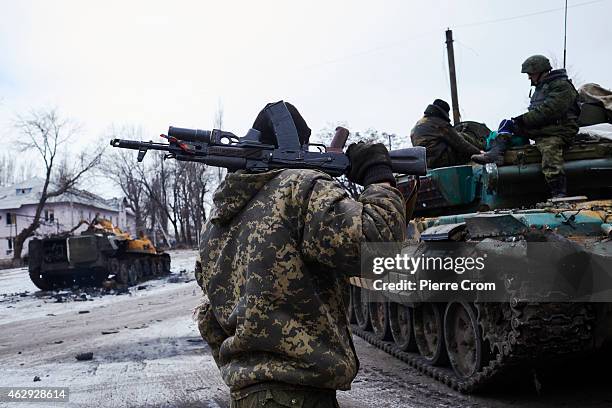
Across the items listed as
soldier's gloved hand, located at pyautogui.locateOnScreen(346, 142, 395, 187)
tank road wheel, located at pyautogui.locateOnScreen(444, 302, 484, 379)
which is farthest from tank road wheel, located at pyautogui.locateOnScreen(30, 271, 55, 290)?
soldier's gloved hand, located at pyautogui.locateOnScreen(346, 142, 395, 187)

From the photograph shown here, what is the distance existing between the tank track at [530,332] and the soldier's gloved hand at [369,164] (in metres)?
2.63

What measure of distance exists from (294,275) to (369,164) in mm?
486

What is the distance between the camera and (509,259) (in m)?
4.56

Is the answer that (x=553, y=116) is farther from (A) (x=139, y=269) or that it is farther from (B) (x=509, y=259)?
(A) (x=139, y=269)

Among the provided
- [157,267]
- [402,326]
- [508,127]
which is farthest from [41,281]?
[508,127]

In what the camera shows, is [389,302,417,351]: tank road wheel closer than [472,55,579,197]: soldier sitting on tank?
No

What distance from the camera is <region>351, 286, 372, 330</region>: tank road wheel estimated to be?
945 centimetres

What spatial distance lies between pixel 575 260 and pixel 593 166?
7.27ft

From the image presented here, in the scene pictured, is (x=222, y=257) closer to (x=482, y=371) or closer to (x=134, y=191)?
A: (x=482, y=371)

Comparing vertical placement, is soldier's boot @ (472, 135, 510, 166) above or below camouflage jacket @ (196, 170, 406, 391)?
above

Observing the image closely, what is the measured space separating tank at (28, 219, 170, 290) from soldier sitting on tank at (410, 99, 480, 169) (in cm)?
1409

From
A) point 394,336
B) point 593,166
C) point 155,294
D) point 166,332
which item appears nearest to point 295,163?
point 593,166

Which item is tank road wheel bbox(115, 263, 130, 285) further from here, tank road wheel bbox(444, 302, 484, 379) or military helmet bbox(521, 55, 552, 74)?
military helmet bbox(521, 55, 552, 74)

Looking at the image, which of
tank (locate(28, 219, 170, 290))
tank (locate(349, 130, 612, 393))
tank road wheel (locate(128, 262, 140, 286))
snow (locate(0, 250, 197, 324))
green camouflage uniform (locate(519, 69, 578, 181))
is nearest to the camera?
tank (locate(349, 130, 612, 393))
